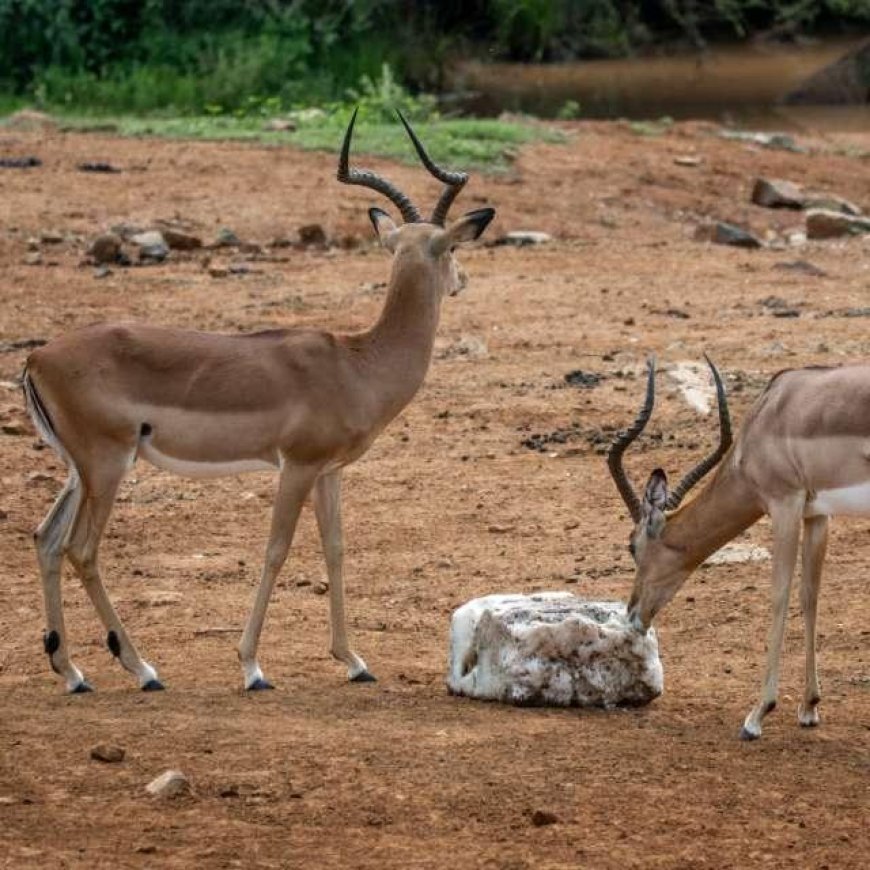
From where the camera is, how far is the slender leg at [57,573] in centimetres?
753

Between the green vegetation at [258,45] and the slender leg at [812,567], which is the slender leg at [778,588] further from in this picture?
the green vegetation at [258,45]

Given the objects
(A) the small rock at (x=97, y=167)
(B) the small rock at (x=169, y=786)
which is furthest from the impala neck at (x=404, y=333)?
(A) the small rock at (x=97, y=167)

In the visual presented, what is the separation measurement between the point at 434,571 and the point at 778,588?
2.57m

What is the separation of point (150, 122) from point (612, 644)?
14.9 metres

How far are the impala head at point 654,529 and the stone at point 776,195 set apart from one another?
11750mm

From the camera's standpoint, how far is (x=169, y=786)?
20.2 feet

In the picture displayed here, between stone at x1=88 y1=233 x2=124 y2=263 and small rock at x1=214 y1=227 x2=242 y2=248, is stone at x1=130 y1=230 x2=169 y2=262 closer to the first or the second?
stone at x1=88 y1=233 x2=124 y2=263

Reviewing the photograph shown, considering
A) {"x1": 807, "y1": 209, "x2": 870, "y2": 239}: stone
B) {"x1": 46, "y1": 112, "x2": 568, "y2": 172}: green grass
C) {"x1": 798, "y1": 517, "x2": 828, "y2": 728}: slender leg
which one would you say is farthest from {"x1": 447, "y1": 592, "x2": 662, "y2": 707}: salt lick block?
{"x1": 46, "y1": 112, "x2": 568, "y2": 172}: green grass

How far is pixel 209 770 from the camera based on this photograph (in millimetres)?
6398

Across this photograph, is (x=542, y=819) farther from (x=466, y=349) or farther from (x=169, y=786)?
(x=466, y=349)

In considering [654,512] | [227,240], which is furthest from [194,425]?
[227,240]

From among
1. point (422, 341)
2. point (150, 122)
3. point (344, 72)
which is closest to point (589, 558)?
point (422, 341)

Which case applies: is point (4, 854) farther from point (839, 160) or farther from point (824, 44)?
point (824, 44)

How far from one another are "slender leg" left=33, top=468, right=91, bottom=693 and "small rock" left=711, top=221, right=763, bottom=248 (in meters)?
10.2
